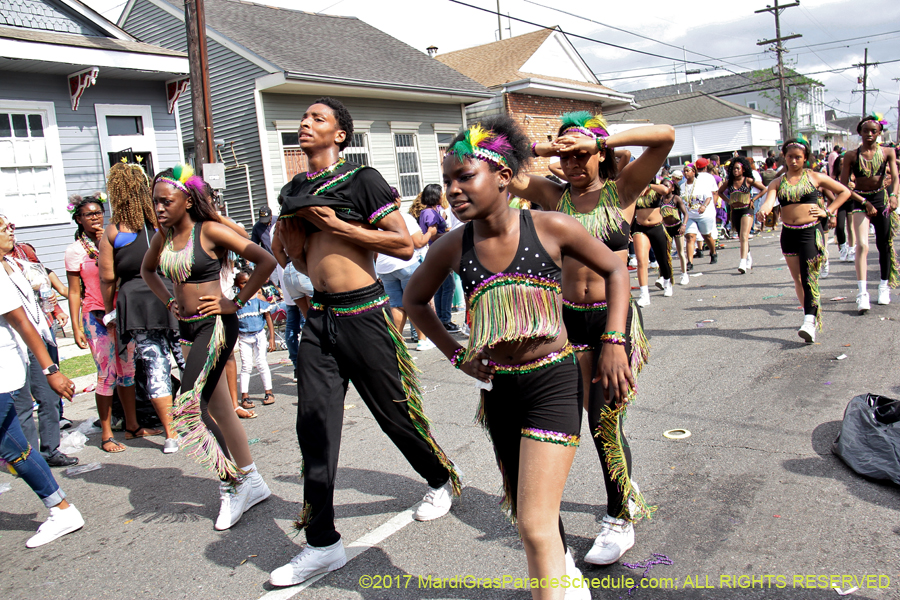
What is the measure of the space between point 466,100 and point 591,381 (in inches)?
697

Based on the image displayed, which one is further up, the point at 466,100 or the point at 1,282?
the point at 466,100

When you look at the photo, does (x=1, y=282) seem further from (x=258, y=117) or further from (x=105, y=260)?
(x=258, y=117)

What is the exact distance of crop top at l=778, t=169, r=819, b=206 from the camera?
6812mm

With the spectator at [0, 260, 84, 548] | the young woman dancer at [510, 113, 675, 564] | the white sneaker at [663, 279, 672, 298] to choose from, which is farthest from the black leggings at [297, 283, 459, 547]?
the white sneaker at [663, 279, 672, 298]

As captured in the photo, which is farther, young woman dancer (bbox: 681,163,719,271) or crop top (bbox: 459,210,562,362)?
young woman dancer (bbox: 681,163,719,271)

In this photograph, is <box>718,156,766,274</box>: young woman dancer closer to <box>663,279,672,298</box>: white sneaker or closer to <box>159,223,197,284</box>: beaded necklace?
<box>663,279,672,298</box>: white sneaker

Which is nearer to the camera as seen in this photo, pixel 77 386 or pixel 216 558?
pixel 216 558

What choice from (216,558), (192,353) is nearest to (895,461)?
(216,558)

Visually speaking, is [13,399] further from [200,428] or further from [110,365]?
[110,365]

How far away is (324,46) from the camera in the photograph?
59.0 ft

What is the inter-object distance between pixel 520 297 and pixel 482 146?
1.92ft

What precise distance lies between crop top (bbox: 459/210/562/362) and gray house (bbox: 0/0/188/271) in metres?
11.2

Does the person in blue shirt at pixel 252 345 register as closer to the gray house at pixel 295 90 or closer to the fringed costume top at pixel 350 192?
the fringed costume top at pixel 350 192

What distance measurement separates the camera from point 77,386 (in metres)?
7.79
